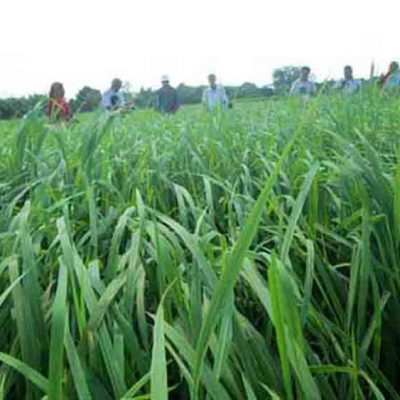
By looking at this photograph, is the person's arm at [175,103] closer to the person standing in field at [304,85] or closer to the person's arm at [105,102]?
the person's arm at [105,102]

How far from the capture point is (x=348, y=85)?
3.26m

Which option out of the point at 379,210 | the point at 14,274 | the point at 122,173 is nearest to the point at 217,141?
the point at 122,173

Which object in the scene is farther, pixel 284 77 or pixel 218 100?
pixel 284 77

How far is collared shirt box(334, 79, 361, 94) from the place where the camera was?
3092 mm

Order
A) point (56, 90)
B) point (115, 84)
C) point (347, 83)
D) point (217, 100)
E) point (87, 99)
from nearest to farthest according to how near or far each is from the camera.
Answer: point (217, 100)
point (87, 99)
point (347, 83)
point (56, 90)
point (115, 84)

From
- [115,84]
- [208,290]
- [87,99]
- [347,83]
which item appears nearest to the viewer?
[208,290]

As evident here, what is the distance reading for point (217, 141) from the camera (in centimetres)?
205

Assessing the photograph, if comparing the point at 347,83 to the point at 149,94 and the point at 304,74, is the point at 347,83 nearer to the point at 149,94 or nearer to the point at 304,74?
the point at 304,74

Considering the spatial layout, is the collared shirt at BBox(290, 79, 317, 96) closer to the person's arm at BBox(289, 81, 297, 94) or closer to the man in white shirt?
the person's arm at BBox(289, 81, 297, 94)

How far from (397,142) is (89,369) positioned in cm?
138

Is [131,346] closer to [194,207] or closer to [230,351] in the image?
[230,351]

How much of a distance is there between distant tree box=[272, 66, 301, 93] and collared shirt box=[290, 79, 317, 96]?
0.11 ft

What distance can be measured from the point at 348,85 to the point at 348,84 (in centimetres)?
3

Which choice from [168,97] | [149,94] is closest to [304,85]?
[149,94]
